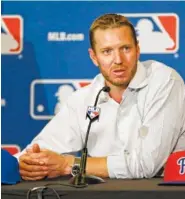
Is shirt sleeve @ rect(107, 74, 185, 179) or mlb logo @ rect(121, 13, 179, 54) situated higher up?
mlb logo @ rect(121, 13, 179, 54)

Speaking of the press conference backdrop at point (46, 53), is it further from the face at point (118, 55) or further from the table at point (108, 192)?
the table at point (108, 192)

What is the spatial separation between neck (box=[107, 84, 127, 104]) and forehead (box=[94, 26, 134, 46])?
20 centimetres

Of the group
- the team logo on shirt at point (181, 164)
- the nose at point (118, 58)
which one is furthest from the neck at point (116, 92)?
the team logo on shirt at point (181, 164)

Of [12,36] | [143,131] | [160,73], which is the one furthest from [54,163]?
[12,36]

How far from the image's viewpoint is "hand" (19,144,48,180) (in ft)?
8.22

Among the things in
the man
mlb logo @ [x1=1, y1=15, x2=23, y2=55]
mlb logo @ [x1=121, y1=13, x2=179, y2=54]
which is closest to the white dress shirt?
the man

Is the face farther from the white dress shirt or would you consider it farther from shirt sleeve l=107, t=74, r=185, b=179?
shirt sleeve l=107, t=74, r=185, b=179

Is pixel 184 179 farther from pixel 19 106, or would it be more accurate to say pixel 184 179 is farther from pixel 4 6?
pixel 4 6

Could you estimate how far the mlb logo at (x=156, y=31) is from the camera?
2971mm

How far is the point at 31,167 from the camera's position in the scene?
254cm

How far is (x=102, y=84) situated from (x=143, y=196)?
99 centimetres

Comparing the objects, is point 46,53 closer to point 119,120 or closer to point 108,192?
point 119,120

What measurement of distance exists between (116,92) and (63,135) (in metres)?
0.30

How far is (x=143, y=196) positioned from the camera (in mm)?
2000
